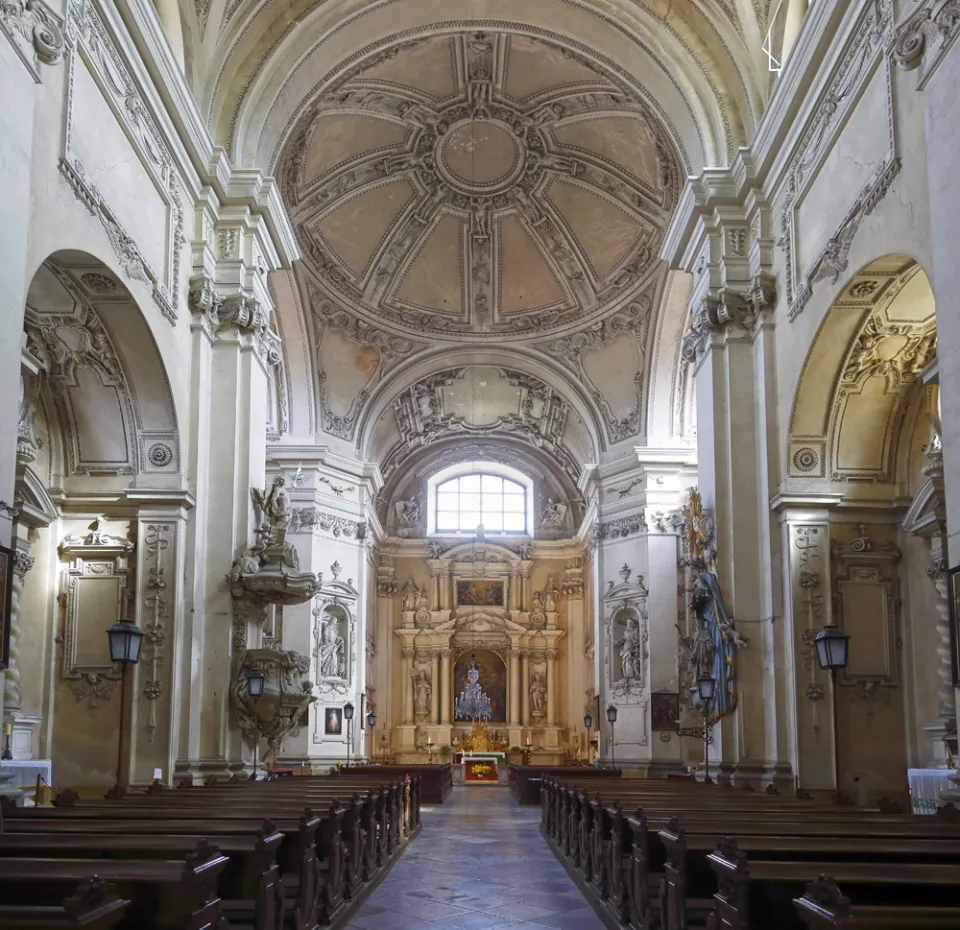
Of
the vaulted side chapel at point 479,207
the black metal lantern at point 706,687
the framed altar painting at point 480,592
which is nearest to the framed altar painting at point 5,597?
the vaulted side chapel at point 479,207

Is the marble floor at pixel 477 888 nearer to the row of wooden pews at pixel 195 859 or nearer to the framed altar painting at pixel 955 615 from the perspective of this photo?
the row of wooden pews at pixel 195 859

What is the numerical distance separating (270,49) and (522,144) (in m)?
8.65

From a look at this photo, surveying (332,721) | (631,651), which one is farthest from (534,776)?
(332,721)

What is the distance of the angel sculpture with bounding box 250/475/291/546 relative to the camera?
1662 centimetres

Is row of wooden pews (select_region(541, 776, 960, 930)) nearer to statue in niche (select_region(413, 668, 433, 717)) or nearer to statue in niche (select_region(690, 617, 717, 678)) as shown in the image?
statue in niche (select_region(690, 617, 717, 678))

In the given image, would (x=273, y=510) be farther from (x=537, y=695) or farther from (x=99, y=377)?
(x=537, y=695)

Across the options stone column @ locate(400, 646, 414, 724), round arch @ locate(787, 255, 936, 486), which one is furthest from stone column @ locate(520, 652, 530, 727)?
round arch @ locate(787, 255, 936, 486)

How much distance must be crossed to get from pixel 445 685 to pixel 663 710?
1200cm

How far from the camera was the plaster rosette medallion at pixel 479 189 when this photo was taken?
22531 millimetres

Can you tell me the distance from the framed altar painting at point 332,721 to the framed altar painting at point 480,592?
1047 cm

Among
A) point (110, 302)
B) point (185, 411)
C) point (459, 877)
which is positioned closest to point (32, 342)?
point (110, 302)

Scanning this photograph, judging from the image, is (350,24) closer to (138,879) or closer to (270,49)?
(270,49)

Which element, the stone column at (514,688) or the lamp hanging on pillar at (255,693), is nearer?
the lamp hanging on pillar at (255,693)

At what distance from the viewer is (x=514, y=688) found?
37188 mm
